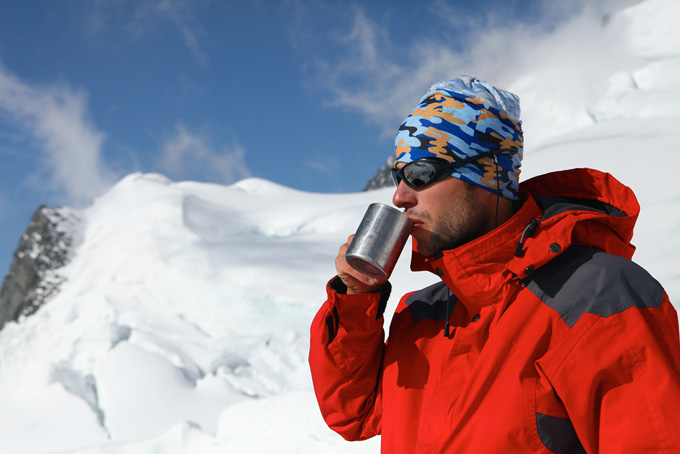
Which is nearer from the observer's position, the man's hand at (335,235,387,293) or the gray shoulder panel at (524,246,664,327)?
the gray shoulder panel at (524,246,664,327)

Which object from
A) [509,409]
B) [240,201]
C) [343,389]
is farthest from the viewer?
[240,201]

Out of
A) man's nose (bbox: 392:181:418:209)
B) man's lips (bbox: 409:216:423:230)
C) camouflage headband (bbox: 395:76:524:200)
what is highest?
camouflage headband (bbox: 395:76:524:200)

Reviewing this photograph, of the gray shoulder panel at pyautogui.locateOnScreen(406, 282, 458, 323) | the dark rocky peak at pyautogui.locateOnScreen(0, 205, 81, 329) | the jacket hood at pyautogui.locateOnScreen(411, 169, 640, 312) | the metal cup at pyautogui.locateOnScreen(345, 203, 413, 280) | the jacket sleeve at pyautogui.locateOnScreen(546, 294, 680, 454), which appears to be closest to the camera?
the jacket sleeve at pyautogui.locateOnScreen(546, 294, 680, 454)

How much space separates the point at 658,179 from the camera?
735 centimetres

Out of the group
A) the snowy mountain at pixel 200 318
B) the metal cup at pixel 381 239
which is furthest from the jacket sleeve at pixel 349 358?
the snowy mountain at pixel 200 318

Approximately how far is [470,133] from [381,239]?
13.1 inches

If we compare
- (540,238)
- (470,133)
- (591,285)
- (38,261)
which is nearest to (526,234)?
(540,238)

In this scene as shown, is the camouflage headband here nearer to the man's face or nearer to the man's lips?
the man's face

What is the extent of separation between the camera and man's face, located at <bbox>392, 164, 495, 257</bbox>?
133cm

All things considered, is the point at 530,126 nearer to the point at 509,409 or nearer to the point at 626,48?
the point at 626,48

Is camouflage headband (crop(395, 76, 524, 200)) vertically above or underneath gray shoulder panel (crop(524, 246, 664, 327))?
above

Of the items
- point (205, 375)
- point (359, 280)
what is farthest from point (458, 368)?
point (205, 375)

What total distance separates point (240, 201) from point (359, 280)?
49.6 feet

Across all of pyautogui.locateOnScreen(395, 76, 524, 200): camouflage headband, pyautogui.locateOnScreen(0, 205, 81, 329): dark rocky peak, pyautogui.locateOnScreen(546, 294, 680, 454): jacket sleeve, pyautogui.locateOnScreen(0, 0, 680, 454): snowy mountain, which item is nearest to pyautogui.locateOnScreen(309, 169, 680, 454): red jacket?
pyautogui.locateOnScreen(546, 294, 680, 454): jacket sleeve
